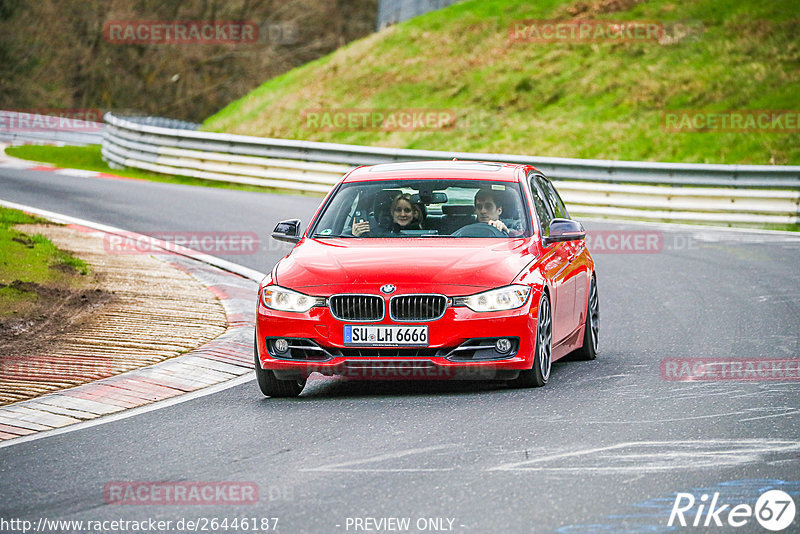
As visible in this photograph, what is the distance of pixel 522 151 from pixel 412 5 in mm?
12895

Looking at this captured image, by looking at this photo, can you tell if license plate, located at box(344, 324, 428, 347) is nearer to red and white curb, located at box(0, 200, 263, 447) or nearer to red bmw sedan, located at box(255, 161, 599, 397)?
red bmw sedan, located at box(255, 161, 599, 397)

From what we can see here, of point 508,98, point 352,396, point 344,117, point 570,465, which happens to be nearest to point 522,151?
point 508,98

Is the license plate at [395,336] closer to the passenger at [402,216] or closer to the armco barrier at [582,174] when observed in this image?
the passenger at [402,216]

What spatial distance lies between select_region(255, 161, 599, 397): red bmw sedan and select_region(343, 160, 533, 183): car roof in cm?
18

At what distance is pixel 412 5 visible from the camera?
4091 cm

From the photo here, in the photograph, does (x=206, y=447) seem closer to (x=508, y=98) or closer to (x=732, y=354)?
(x=732, y=354)

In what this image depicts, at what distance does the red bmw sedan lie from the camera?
834 cm
